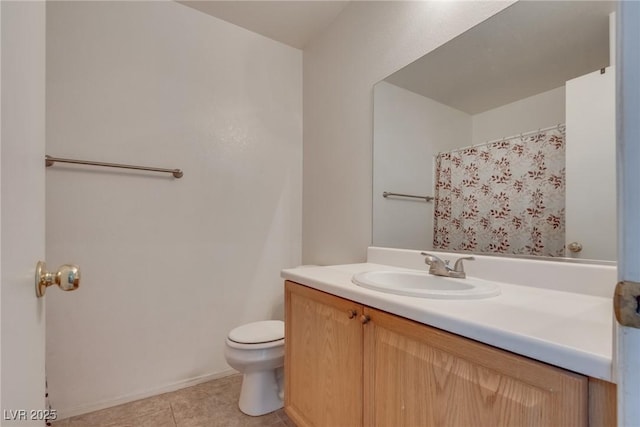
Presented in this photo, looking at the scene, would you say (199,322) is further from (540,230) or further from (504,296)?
(540,230)

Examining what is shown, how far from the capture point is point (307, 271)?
A: 50.8 inches

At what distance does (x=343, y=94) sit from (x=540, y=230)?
130 cm

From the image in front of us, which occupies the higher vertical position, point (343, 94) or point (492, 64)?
point (343, 94)

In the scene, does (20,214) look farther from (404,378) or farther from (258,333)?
(258,333)

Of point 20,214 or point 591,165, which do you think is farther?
point 591,165

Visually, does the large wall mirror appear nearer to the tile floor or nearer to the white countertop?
the white countertop

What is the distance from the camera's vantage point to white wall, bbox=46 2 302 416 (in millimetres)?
1493

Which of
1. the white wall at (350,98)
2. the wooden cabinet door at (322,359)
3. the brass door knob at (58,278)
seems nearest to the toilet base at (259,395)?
the wooden cabinet door at (322,359)

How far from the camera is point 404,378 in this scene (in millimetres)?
775

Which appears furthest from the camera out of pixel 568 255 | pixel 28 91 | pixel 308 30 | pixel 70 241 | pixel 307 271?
pixel 308 30

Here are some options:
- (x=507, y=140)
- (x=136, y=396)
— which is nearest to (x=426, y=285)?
(x=507, y=140)

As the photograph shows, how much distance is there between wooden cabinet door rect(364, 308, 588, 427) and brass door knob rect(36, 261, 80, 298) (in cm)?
73

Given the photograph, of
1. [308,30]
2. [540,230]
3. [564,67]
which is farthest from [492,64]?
[308,30]

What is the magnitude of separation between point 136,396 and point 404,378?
160cm
